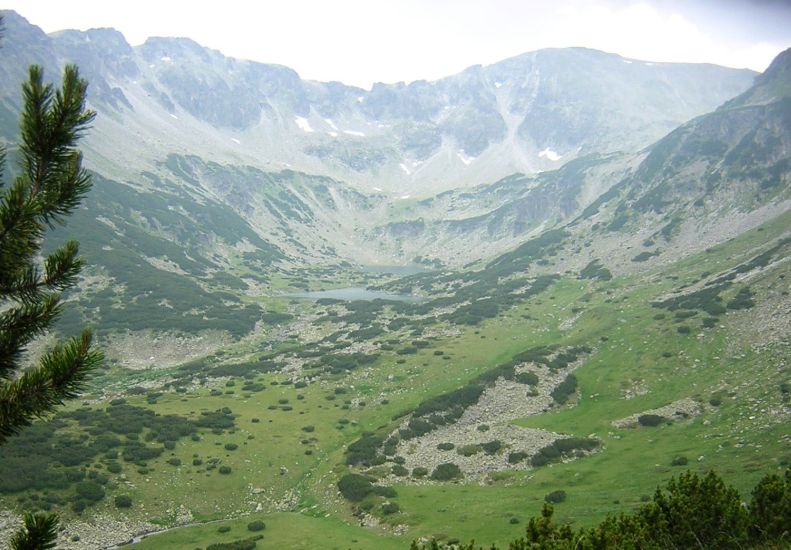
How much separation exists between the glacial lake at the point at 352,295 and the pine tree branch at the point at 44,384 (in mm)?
117175

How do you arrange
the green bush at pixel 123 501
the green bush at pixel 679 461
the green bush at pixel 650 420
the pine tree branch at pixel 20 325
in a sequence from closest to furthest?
the pine tree branch at pixel 20 325
the green bush at pixel 679 461
the green bush at pixel 123 501
the green bush at pixel 650 420

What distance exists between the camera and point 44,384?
6.88m

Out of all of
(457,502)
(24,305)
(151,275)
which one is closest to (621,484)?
(457,502)

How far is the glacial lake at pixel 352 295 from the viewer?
130 metres

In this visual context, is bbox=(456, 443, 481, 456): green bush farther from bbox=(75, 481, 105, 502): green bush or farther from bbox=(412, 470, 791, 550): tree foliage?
bbox=(75, 481, 105, 502): green bush

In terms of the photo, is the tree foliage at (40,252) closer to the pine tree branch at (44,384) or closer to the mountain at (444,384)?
the pine tree branch at (44,384)

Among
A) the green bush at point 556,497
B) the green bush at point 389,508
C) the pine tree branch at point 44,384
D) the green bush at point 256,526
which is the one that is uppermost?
the pine tree branch at point 44,384

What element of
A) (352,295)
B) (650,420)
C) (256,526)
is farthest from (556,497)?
(352,295)

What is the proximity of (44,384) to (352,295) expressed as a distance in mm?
131018

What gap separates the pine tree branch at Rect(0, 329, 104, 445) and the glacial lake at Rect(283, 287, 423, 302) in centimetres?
11717

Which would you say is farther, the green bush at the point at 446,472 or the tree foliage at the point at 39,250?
the green bush at the point at 446,472

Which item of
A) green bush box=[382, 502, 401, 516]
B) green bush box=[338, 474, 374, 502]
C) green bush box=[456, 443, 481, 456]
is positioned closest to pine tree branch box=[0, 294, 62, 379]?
green bush box=[382, 502, 401, 516]

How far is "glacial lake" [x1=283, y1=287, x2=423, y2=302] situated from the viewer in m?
130

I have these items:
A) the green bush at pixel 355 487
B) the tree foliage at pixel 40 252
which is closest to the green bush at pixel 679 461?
the green bush at pixel 355 487
